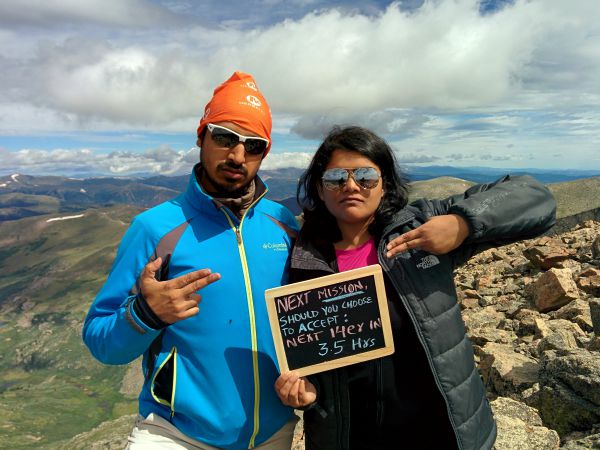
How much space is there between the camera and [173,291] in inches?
171

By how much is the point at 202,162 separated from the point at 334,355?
300 centimetres

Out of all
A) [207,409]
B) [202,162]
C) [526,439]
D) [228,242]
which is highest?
[202,162]

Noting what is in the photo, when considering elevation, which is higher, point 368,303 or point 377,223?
point 377,223

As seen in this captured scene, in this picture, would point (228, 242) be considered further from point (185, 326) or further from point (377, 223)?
point (377, 223)

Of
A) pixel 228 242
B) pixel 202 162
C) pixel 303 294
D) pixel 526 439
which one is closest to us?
pixel 303 294

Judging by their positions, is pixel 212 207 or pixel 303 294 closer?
pixel 303 294

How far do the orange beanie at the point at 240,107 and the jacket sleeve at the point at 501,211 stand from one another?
2470 mm

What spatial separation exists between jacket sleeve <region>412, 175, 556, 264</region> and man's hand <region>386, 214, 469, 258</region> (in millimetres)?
104

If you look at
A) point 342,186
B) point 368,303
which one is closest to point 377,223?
point 342,186

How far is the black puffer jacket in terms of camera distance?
15.3 feet

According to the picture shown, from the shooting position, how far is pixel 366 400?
15.9 feet

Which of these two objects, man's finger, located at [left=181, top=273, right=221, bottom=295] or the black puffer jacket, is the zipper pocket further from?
the black puffer jacket

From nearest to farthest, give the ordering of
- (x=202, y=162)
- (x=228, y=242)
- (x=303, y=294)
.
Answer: (x=303, y=294)
(x=228, y=242)
(x=202, y=162)

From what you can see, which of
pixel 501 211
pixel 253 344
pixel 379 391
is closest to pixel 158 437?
pixel 253 344
